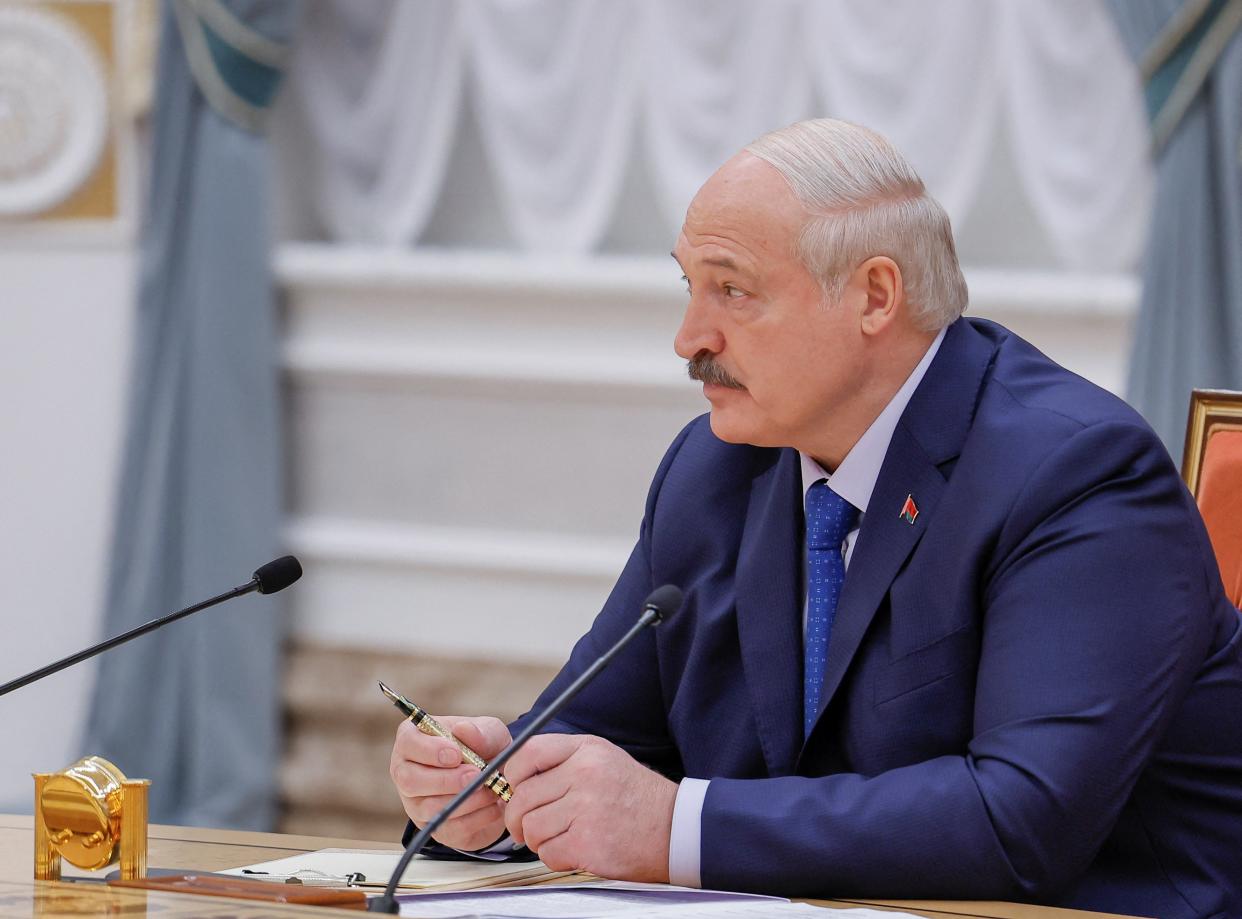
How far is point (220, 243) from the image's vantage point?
460 centimetres

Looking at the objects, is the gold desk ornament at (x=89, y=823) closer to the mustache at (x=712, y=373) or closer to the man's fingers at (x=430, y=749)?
the man's fingers at (x=430, y=749)

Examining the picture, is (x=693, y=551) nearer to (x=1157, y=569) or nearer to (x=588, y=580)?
(x=1157, y=569)

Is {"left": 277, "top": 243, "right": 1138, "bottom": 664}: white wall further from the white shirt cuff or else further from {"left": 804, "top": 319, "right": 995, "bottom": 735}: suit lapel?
the white shirt cuff

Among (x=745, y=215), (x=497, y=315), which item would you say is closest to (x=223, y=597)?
(x=745, y=215)

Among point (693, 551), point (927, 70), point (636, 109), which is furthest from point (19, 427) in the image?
point (693, 551)

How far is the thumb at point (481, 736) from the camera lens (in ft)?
5.88

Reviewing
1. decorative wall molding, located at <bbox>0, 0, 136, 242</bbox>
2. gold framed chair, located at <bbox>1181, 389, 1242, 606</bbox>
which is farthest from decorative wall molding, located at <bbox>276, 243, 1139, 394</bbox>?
gold framed chair, located at <bbox>1181, 389, 1242, 606</bbox>

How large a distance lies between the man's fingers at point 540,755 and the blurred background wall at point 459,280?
2714 millimetres

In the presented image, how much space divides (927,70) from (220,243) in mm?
2047

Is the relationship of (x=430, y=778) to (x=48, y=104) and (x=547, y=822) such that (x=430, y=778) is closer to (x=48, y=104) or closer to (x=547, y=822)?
(x=547, y=822)

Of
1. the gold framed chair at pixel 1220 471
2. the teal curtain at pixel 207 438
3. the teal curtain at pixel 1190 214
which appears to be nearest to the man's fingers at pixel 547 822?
the gold framed chair at pixel 1220 471

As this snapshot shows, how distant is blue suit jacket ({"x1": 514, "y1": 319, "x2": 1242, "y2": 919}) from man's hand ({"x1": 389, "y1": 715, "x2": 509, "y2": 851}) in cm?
27

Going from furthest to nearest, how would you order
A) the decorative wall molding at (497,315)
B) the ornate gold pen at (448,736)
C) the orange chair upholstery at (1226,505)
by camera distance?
1. the decorative wall molding at (497,315)
2. the orange chair upholstery at (1226,505)
3. the ornate gold pen at (448,736)

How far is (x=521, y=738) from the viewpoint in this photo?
1.42 m
